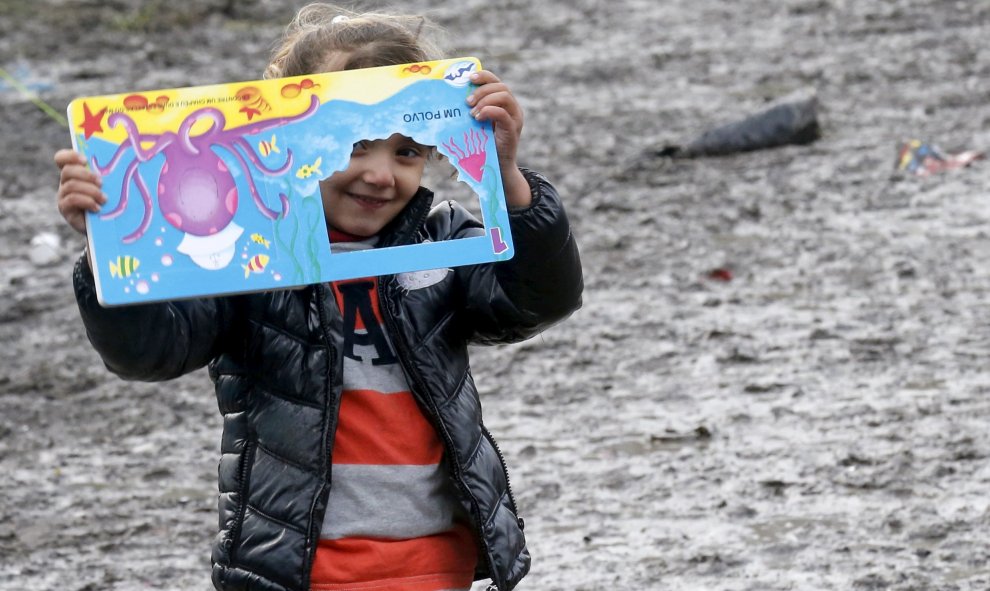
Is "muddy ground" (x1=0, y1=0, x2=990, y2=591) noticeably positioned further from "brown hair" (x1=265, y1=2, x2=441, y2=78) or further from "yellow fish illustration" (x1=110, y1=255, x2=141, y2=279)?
"yellow fish illustration" (x1=110, y1=255, x2=141, y2=279)

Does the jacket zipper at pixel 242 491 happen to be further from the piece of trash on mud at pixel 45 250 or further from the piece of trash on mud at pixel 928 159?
the piece of trash on mud at pixel 928 159

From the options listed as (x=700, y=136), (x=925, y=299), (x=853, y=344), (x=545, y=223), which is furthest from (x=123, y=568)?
(x=700, y=136)

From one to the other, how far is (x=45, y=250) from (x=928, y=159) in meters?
3.83

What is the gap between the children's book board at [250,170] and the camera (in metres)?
1.92

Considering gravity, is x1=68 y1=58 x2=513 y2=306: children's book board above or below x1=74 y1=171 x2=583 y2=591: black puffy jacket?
above

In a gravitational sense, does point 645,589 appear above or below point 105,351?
below

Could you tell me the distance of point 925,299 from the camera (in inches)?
197

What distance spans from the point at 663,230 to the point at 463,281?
3.77 metres

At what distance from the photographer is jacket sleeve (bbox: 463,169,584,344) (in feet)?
6.96

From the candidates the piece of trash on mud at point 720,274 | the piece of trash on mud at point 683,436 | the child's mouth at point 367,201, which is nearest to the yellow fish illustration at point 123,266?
the child's mouth at point 367,201

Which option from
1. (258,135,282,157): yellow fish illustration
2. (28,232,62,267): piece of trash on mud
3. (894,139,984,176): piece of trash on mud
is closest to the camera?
(258,135,282,157): yellow fish illustration

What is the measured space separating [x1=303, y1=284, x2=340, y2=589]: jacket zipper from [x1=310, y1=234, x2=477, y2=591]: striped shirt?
0.09ft

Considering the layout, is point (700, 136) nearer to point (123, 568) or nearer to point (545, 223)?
point (123, 568)

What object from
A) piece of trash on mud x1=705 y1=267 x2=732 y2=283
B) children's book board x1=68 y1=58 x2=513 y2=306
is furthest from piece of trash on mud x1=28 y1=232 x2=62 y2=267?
children's book board x1=68 y1=58 x2=513 y2=306
